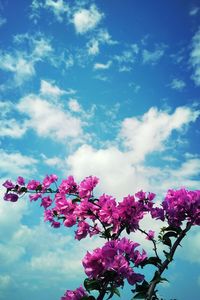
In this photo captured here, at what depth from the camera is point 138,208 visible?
5301 mm

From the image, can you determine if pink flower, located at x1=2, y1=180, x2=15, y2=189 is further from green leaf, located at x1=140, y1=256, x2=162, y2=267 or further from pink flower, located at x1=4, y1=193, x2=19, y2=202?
green leaf, located at x1=140, y1=256, x2=162, y2=267

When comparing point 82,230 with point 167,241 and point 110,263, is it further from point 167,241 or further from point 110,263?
point 110,263

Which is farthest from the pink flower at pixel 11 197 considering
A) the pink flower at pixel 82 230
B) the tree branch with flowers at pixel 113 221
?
the pink flower at pixel 82 230

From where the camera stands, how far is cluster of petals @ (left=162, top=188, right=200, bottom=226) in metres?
5.08

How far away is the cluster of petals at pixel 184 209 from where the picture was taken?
16.7 feet

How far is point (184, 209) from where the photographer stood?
5137mm

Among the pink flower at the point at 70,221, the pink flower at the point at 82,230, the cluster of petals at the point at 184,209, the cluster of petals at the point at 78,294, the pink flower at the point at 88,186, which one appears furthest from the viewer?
the pink flower at the point at 88,186

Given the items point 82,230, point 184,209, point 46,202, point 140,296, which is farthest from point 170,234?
point 46,202

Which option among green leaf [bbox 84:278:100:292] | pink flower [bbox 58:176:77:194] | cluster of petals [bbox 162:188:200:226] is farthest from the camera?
pink flower [bbox 58:176:77:194]

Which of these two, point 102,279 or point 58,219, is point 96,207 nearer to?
point 58,219

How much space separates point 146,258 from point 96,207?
1304 mm

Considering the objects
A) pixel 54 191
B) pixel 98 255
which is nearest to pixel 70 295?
pixel 98 255

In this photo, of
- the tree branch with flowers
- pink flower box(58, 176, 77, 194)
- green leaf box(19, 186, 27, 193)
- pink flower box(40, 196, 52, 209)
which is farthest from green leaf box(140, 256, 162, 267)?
green leaf box(19, 186, 27, 193)

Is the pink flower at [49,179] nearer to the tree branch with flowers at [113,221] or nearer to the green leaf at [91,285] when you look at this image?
the tree branch with flowers at [113,221]
